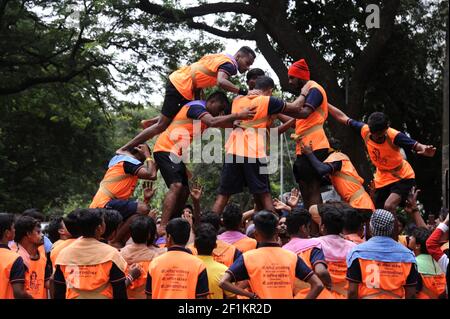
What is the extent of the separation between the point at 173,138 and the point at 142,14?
881 centimetres

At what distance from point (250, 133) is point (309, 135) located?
Answer: 3.36 feet

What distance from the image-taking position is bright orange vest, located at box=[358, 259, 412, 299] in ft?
20.3

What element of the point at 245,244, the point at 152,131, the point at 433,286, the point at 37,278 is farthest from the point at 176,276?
the point at 152,131

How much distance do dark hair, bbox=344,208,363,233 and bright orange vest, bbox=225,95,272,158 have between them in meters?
2.18

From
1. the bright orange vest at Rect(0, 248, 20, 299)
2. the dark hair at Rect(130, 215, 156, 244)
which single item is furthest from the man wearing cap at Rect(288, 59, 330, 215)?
the bright orange vest at Rect(0, 248, 20, 299)

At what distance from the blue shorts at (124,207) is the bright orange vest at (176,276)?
3190 mm

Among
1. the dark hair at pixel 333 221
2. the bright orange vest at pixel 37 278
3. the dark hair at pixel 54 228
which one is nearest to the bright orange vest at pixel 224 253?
the dark hair at pixel 333 221

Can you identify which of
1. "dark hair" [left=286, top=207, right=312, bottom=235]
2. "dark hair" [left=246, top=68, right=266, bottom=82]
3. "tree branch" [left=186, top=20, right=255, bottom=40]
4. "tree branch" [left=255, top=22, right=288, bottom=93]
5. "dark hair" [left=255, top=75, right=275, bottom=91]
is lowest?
"dark hair" [left=286, top=207, right=312, bottom=235]

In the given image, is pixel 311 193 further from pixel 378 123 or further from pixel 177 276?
pixel 177 276

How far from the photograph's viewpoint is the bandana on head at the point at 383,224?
6.29 m

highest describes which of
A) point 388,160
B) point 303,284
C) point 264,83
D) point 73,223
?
point 264,83

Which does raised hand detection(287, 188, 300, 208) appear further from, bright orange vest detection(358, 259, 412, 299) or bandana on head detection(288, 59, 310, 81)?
bright orange vest detection(358, 259, 412, 299)

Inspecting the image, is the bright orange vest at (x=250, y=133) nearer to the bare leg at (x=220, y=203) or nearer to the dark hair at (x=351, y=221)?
the bare leg at (x=220, y=203)

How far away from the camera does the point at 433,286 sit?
22.8 ft
